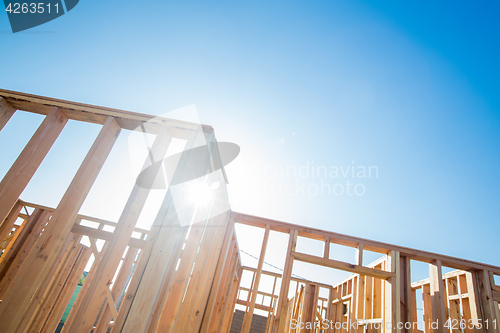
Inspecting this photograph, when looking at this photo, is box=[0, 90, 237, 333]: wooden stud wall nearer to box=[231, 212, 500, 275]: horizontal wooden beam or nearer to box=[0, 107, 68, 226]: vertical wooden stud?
box=[0, 107, 68, 226]: vertical wooden stud

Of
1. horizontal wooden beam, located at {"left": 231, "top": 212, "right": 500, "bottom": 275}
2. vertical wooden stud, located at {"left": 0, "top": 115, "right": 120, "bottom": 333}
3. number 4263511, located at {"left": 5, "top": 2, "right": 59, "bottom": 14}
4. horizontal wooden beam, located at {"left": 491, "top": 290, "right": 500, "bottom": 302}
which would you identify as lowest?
vertical wooden stud, located at {"left": 0, "top": 115, "right": 120, "bottom": 333}

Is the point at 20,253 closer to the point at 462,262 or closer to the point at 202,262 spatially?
the point at 202,262

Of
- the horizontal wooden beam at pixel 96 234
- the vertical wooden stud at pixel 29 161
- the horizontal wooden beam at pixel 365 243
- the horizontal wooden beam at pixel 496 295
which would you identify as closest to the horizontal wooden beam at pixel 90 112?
the vertical wooden stud at pixel 29 161

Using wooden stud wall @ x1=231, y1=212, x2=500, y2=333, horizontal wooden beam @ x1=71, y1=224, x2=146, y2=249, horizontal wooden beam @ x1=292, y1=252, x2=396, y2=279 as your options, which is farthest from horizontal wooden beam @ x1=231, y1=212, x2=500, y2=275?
horizontal wooden beam @ x1=71, y1=224, x2=146, y2=249

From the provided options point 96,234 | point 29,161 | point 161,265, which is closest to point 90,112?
point 29,161

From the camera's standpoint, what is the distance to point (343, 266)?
196 inches

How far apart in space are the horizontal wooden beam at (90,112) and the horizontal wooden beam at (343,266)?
387 cm

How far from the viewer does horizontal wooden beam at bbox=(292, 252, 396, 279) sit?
16.2 ft

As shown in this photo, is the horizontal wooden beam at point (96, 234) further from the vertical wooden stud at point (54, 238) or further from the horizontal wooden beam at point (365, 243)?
the horizontal wooden beam at point (365, 243)

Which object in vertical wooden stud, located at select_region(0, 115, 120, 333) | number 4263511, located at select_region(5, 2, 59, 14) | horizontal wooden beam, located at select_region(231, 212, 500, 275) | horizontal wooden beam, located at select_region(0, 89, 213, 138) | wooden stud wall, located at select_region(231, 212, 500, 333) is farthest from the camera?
horizontal wooden beam, located at select_region(231, 212, 500, 275)

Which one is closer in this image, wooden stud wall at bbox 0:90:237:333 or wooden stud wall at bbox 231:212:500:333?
wooden stud wall at bbox 0:90:237:333

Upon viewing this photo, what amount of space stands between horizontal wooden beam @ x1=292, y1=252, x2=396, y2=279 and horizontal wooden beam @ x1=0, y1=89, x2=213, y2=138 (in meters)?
3.87

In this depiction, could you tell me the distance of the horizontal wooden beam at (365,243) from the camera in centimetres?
525

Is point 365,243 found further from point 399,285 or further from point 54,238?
point 54,238
